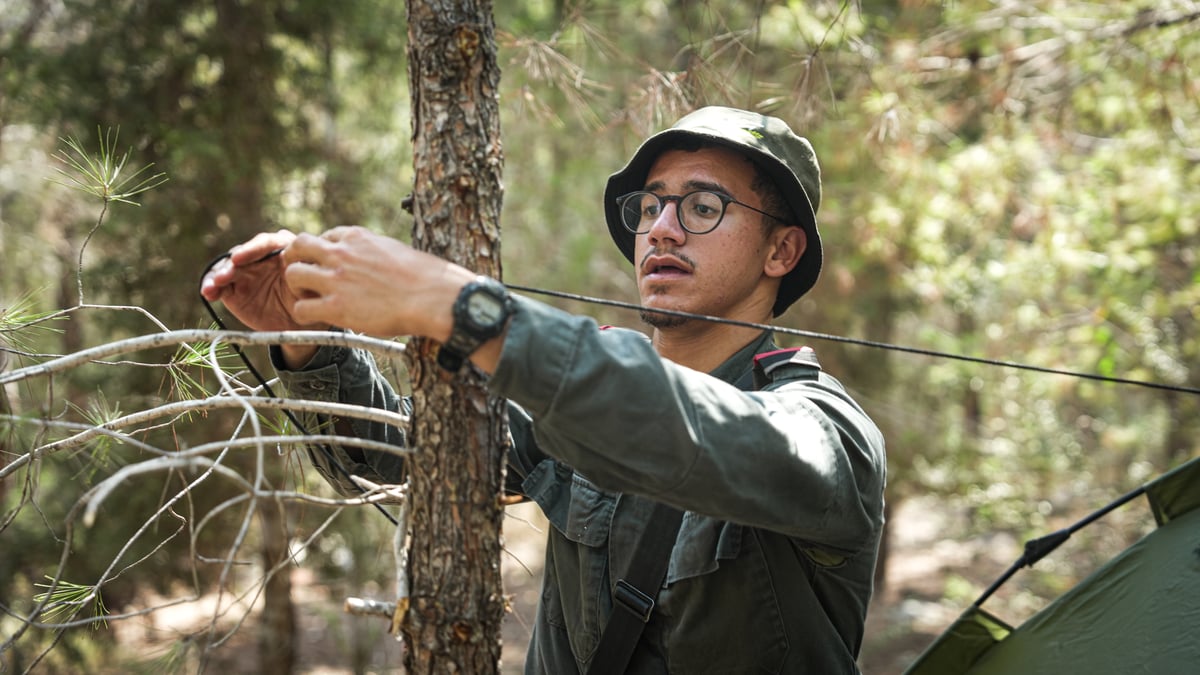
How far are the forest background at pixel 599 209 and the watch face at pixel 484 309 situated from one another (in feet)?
8.58

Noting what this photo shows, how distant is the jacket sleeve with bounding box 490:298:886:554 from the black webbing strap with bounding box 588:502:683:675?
0.51 m

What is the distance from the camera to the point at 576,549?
2475 mm

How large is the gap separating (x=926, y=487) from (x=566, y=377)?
9.67m

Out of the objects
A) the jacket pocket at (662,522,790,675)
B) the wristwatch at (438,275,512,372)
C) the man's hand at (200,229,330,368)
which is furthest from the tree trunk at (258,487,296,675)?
the wristwatch at (438,275,512,372)

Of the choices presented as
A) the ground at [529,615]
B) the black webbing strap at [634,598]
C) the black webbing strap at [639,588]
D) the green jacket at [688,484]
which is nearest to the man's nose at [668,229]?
the green jacket at [688,484]

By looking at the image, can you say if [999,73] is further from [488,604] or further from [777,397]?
[488,604]

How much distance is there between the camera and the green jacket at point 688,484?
160 cm

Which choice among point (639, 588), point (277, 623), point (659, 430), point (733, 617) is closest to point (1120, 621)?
point (733, 617)

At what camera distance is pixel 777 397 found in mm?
1950

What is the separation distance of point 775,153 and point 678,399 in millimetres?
1284

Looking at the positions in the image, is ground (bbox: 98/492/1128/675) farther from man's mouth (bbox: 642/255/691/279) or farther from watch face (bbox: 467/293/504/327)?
watch face (bbox: 467/293/504/327)

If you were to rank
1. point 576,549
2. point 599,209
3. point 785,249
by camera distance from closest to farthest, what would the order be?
point 576,549 → point 785,249 → point 599,209

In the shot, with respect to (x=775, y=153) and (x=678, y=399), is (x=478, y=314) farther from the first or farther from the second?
(x=775, y=153)

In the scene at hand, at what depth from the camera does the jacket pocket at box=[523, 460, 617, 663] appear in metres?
2.37
